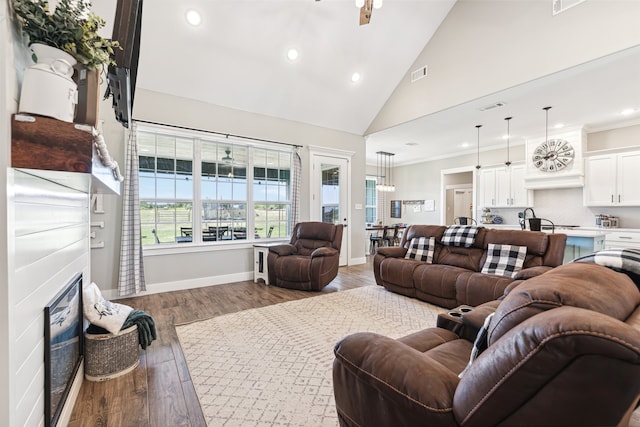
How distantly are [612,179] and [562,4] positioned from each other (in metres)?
3.63

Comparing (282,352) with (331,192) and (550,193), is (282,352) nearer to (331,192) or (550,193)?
(331,192)

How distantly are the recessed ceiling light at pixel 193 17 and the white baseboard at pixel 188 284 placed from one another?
3.47 m

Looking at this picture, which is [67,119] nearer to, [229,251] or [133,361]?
[133,361]

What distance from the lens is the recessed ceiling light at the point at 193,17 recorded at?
342cm

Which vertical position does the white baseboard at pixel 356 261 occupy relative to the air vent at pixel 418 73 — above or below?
below

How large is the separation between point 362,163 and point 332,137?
94 centimetres

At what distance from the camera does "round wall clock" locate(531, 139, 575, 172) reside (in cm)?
564

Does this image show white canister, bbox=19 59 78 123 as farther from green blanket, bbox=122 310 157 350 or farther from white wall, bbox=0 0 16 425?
green blanket, bbox=122 310 157 350

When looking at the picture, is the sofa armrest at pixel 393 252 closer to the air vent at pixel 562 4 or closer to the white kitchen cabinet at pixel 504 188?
the air vent at pixel 562 4

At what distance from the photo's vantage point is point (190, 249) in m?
4.25

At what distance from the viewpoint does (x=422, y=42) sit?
473cm

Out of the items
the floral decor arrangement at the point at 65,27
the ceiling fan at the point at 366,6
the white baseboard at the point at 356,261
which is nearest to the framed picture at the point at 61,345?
the floral decor arrangement at the point at 65,27

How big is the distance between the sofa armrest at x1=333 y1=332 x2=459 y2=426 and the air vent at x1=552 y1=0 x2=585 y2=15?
14.3ft

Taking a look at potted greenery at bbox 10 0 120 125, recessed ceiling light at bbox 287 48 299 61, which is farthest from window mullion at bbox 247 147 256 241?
potted greenery at bbox 10 0 120 125
